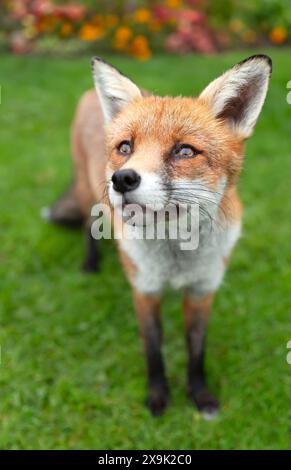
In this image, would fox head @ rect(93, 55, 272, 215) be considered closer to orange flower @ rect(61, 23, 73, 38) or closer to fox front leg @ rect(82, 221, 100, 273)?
fox front leg @ rect(82, 221, 100, 273)

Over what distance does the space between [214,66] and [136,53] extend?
5.58ft

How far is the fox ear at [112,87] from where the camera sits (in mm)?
2488

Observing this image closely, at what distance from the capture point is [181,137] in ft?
7.10

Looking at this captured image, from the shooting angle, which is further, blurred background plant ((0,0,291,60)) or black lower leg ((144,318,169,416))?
blurred background plant ((0,0,291,60))

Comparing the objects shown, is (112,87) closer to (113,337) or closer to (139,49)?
(113,337)

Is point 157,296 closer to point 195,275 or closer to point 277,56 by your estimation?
point 195,275

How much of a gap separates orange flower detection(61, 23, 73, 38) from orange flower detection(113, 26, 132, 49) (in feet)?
3.01

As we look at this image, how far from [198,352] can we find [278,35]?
8056 mm

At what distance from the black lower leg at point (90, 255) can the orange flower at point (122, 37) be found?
581cm

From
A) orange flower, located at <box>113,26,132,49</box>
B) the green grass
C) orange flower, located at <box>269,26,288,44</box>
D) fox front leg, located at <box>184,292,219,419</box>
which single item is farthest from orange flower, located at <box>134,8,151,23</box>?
fox front leg, located at <box>184,292,219,419</box>

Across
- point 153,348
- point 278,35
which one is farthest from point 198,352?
point 278,35

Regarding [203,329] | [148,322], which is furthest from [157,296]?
[203,329]

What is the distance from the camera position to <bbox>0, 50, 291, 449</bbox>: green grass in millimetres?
2967

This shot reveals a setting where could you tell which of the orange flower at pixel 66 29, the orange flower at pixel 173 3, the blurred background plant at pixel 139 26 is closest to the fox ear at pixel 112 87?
the blurred background plant at pixel 139 26
